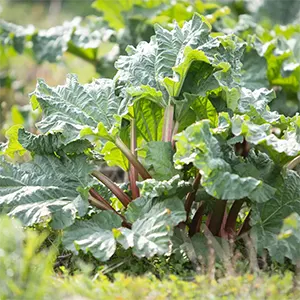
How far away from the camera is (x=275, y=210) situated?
2.86m

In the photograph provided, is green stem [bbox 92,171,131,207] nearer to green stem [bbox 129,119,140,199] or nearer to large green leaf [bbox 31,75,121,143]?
green stem [bbox 129,119,140,199]

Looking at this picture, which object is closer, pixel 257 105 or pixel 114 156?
pixel 257 105

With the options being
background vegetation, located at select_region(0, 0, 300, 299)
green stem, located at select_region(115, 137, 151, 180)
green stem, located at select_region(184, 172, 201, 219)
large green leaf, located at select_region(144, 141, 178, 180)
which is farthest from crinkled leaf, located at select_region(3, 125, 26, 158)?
green stem, located at select_region(184, 172, 201, 219)

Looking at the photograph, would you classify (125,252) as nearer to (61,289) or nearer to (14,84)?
(61,289)

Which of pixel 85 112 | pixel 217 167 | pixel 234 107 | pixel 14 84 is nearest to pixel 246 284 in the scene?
pixel 217 167

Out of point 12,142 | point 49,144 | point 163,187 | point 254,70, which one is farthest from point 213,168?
point 254,70

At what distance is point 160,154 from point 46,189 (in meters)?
0.54

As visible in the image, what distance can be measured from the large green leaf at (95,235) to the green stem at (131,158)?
0.27 m

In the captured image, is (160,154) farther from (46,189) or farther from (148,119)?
(46,189)

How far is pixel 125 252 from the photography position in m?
2.86

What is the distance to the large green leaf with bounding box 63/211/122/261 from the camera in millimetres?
2604

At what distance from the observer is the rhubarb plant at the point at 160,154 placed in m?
2.63

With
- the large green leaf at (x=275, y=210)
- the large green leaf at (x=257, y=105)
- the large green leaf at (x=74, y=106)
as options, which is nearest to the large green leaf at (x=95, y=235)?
the large green leaf at (x=74, y=106)

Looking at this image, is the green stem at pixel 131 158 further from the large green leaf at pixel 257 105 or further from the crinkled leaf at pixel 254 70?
the crinkled leaf at pixel 254 70
